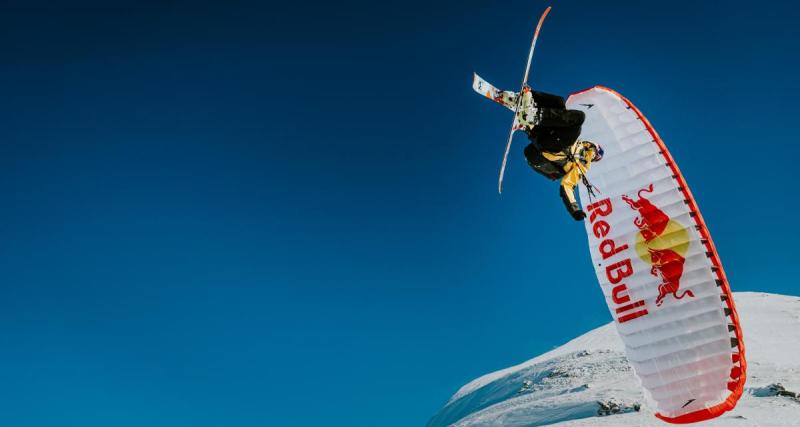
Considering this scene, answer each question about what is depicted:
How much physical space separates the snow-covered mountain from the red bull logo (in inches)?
836

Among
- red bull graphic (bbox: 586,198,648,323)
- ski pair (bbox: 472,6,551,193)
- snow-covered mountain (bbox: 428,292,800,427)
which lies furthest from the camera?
snow-covered mountain (bbox: 428,292,800,427)

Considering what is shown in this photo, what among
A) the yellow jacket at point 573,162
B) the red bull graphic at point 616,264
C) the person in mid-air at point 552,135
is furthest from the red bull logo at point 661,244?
the person in mid-air at point 552,135

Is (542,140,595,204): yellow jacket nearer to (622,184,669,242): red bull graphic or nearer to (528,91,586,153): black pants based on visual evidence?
(528,91,586,153): black pants

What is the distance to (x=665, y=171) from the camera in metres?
12.7

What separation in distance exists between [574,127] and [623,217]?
3898 millimetres

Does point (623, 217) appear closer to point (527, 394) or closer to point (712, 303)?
point (712, 303)

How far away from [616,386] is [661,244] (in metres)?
34.0

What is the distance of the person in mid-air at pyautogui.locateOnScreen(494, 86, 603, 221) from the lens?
417 inches

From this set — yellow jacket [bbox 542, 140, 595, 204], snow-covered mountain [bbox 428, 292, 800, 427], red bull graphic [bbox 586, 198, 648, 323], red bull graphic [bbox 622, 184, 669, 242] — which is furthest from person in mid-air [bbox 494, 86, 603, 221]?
snow-covered mountain [bbox 428, 292, 800, 427]

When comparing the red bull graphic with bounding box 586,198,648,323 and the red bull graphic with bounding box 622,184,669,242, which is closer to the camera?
the red bull graphic with bounding box 622,184,669,242

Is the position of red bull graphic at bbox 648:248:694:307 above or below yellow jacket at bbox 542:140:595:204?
below

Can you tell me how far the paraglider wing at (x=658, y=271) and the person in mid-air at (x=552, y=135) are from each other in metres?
2.48

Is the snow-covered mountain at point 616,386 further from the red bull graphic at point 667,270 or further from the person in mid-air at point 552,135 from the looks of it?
the person in mid-air at point 552,135

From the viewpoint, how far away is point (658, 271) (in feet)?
42.3
